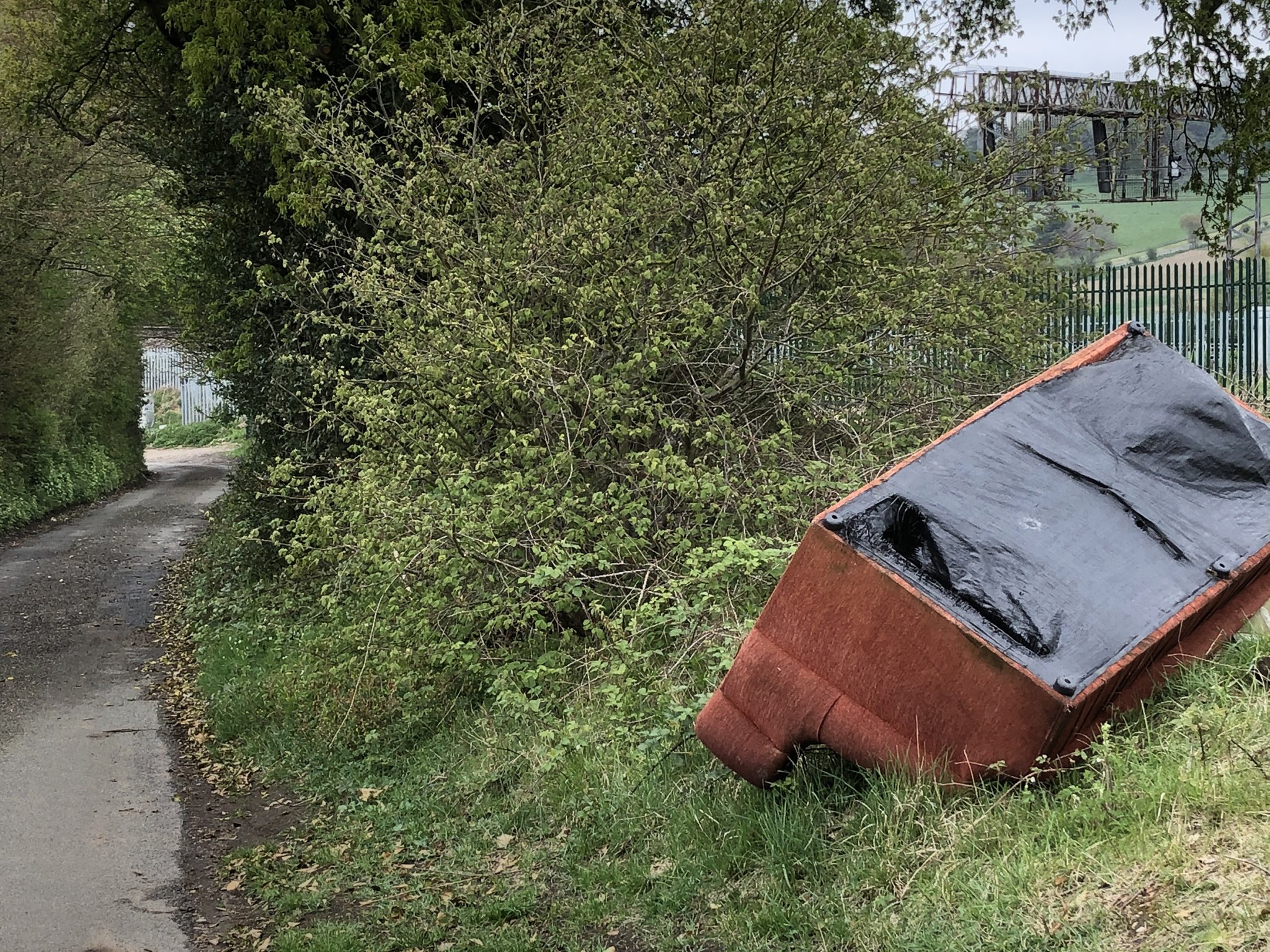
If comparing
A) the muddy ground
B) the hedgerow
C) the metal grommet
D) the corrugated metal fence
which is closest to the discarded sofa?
the metal grommet

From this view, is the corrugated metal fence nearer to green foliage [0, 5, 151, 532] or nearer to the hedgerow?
green foliage [0, 5, 151, 532]

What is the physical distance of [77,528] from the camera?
24188mm

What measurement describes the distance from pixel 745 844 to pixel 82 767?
6344 mm

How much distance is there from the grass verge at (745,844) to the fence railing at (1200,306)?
10.1 meters

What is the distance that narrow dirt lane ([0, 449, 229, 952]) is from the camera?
6023 mm

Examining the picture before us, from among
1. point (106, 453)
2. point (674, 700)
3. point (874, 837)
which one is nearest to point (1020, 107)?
point (674, 700)

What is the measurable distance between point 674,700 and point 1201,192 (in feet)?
48.8

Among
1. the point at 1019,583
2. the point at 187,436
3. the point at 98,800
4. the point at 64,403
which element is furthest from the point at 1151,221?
the point at 187,436

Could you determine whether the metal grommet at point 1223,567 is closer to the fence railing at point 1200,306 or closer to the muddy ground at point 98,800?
the muddy ground at point 98,800

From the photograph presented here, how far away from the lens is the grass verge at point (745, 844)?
3.50 metres

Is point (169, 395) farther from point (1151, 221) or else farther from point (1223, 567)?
point (1223, 567)

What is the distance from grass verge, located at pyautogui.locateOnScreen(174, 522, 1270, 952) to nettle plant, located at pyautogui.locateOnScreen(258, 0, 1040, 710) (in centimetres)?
89

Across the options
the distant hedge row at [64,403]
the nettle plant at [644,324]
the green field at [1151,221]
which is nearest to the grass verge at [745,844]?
the nettle plant at [644,324]

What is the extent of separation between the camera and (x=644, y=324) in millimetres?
7801
